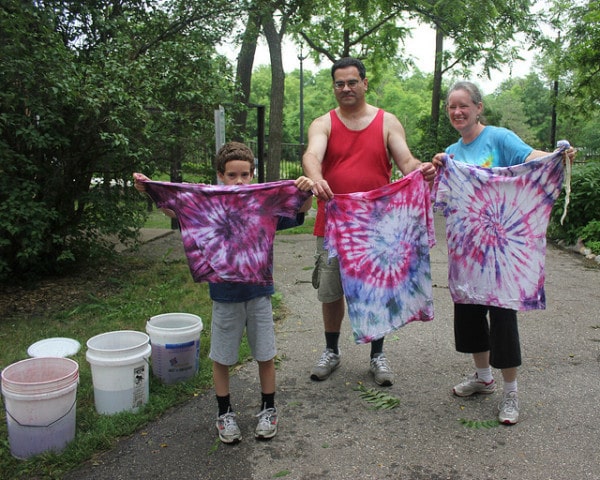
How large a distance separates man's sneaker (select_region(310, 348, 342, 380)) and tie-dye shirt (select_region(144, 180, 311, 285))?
3.64 ft

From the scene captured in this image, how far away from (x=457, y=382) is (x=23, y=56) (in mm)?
4424

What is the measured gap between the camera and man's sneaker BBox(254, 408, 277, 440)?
2998mm

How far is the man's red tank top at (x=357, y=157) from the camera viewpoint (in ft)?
11.5

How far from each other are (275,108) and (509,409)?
10.6 meters

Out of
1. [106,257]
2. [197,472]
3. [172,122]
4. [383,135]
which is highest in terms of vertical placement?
[172,122]

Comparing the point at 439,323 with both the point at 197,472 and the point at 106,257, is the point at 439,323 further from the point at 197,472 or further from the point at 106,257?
Answer: the point at 106,257

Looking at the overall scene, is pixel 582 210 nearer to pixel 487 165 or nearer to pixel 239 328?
pixel 487 165

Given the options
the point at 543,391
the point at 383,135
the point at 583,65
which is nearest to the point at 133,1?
the point at 383,135

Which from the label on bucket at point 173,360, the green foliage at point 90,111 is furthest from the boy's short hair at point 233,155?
the green foliage at point 90,111

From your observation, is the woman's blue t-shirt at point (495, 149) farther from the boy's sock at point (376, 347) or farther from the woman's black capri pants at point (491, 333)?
the boy's sock at point (376, 347)

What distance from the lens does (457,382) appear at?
3748 mm

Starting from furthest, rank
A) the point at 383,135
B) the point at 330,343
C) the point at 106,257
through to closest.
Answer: the point at 106,257 → the point at 330,343 → the point at 383,135

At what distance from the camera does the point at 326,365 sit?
3.87 meters

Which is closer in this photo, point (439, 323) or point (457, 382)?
point (457, 382)
